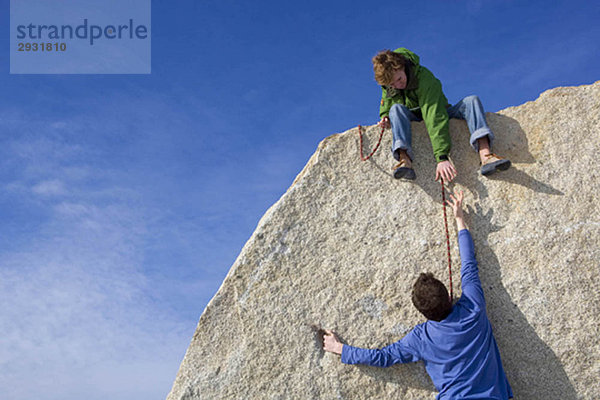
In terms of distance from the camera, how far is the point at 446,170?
3.63 meters

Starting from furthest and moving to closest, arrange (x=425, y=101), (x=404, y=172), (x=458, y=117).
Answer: (x=458, y=117), (x=425, y=101), (x=404, y=172)

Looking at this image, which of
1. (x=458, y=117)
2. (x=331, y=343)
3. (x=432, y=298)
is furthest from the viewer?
(x=458, y=117)

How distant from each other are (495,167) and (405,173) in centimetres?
59

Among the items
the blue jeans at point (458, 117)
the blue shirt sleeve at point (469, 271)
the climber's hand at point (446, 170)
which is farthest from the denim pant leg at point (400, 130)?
the blue shirt sleeve at point (469, 271)

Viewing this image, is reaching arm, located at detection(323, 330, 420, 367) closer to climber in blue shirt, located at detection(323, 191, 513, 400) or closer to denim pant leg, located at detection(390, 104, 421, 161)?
climber in blue shirt, located at detection(323, 191, 513, 400)

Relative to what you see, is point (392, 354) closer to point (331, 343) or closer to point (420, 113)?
point (331, 343)

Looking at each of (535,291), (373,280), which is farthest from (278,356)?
(535,291)

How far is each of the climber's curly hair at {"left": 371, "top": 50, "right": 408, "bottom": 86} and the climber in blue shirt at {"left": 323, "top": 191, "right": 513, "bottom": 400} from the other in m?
1.37

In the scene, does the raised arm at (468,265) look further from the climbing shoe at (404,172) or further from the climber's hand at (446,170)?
the climbing shoe at (404,172)

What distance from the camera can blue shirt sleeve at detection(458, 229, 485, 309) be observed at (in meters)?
3.24

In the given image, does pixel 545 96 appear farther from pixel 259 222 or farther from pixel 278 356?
pixel 278 356

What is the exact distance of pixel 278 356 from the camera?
353 cm

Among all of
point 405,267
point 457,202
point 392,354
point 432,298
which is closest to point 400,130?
point 457,202

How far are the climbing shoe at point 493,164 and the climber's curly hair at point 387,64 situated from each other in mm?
858
